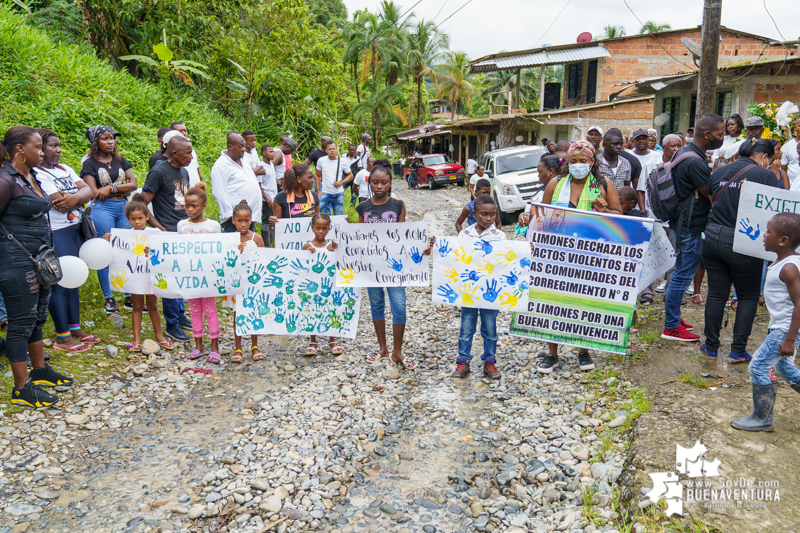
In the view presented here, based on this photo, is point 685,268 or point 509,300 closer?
point 509,300

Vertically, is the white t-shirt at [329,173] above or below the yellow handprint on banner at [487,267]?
above

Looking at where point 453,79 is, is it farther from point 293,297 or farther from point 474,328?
point 474,328

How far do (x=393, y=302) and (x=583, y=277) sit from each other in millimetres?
1908

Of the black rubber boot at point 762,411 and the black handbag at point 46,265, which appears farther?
the black handbag at point 46,265

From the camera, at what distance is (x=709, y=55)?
9289 millimetres

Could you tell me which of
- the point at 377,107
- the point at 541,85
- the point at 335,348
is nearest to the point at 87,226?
the point at 335,348

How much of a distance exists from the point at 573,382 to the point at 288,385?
2818 millimetres

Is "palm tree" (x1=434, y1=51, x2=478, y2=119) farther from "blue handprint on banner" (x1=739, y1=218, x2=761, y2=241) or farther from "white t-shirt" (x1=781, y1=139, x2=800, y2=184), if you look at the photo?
"blue handprint on banner" (x1=739, y1=218, x2=761, y2=241)

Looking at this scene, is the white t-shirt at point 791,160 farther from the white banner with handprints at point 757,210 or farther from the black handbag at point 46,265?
the black handbag at point 46,265

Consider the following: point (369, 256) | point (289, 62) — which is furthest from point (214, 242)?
point (289, 62)

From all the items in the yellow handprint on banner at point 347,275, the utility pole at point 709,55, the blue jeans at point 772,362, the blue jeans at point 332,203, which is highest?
the utility pole at point 709,55

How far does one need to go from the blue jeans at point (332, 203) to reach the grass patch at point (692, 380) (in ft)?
23.6

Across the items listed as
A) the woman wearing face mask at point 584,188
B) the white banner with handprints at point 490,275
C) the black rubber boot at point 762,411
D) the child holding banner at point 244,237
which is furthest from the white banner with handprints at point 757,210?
the child holding banner at point 244,237

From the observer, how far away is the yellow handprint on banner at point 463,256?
5.67m
